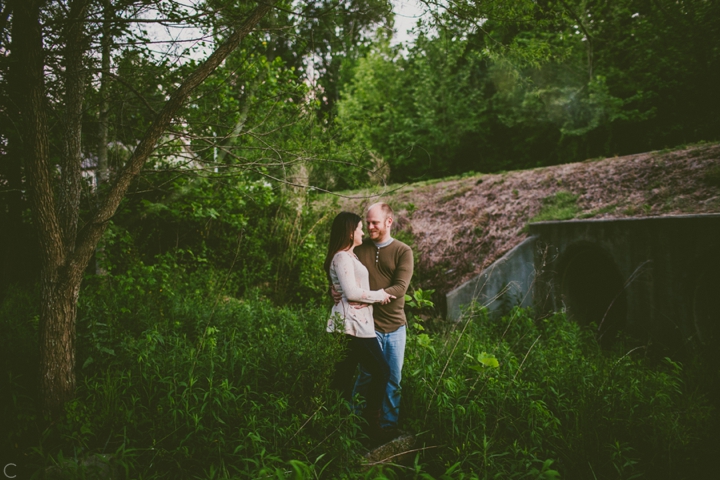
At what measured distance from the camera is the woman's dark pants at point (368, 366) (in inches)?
118

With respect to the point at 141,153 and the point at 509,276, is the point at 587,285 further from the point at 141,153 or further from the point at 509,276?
the point at 141,153

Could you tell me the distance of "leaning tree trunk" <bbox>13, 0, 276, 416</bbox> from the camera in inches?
115

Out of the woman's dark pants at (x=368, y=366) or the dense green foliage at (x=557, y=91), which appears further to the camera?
the dense green foliage at (x=557, y=91)

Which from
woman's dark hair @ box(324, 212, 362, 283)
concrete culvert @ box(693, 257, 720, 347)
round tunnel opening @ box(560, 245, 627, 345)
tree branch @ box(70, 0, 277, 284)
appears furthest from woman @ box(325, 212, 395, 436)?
round tunnel opening @ box(560, 245, 627, 345)

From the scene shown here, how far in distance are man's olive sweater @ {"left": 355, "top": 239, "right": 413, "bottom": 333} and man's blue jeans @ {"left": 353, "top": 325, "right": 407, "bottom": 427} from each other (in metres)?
0.07

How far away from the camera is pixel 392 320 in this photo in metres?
3.26

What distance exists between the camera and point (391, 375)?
3.31 meters

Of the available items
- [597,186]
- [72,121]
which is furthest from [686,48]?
[72,121]

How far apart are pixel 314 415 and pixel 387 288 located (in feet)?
3.50

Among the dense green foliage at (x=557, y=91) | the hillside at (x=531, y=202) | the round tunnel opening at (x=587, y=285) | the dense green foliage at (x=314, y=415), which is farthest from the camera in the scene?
the dense green foliage at (x=557, y=91)

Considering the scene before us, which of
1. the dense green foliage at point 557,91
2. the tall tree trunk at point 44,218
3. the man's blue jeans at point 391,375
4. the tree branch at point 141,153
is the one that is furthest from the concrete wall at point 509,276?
the tall tree trunk at point 44,218

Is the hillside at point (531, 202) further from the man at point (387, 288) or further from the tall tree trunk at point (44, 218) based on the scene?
the tall tree trunk at point (44, 218)

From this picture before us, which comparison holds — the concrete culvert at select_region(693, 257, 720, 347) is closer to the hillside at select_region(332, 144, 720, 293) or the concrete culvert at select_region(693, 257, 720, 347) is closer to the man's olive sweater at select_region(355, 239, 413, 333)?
the hillside at select_region(332, 144, 720, 293)

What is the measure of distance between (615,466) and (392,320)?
1.80 metres
